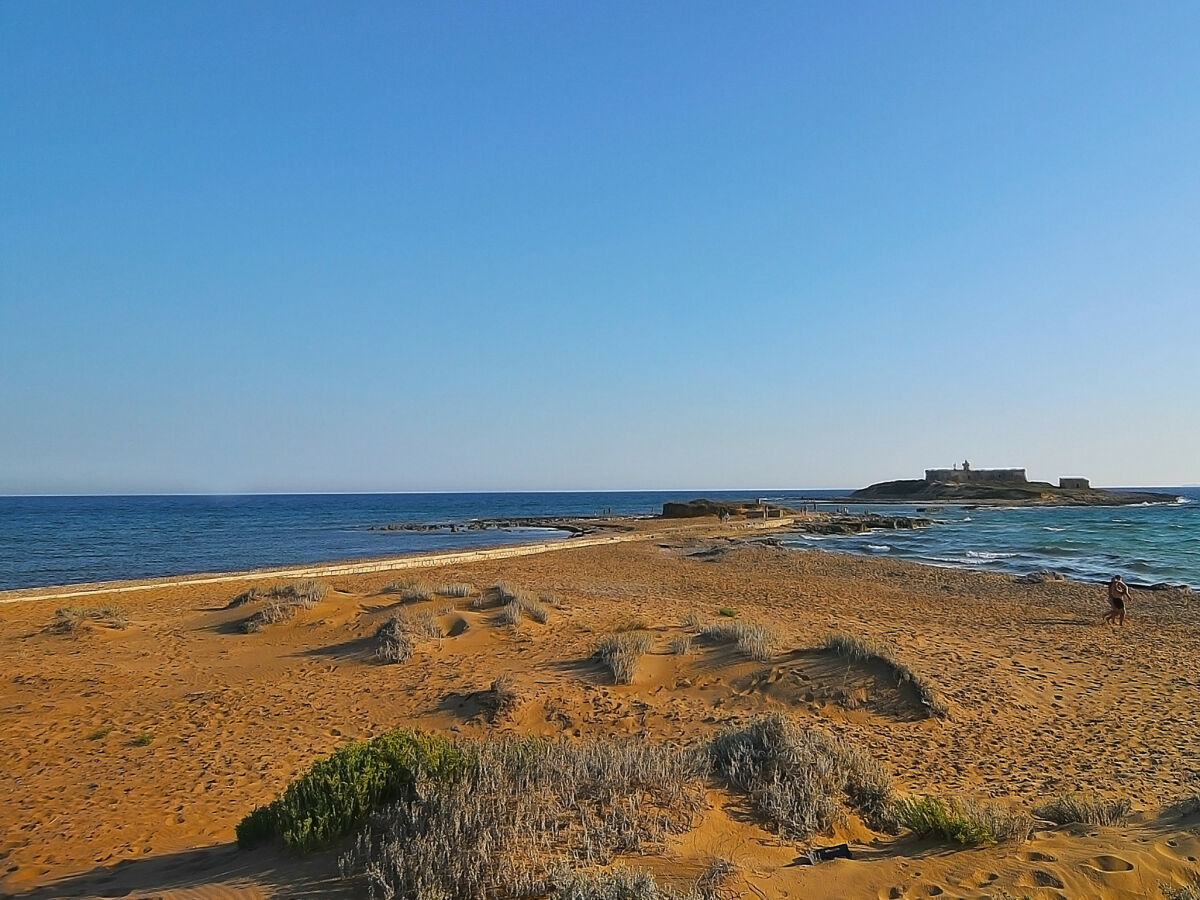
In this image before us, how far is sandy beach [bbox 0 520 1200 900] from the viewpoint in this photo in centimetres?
498

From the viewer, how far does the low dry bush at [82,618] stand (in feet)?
53.5

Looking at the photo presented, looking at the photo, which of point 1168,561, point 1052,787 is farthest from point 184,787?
point 1168,561

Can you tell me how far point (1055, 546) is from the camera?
40125mm

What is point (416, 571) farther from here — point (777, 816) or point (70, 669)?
point (777, 816)

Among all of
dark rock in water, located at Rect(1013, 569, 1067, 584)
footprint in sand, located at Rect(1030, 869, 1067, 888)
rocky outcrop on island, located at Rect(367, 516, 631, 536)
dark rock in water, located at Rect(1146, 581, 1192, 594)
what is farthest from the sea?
footprint in sand, located at Rect(1030, 869, 1067, 888)

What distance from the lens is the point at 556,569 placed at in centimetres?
3105

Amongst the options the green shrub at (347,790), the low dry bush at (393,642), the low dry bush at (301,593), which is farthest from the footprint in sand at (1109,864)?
the low dry bush at (301,593)

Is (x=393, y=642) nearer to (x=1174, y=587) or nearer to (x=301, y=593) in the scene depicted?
(x=301, y=593)

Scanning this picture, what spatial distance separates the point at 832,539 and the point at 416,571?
31.1m

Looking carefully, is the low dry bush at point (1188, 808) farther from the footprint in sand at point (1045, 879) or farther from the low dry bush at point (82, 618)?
the low dry bush at point (82, 618)

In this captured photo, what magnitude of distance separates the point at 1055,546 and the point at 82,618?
4313cm

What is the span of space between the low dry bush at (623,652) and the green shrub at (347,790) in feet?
18.7

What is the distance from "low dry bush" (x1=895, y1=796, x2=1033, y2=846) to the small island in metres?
106

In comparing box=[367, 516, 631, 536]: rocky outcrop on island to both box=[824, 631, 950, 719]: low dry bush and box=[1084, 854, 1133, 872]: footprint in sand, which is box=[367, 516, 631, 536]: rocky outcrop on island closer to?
box=[824, 631, 950, 719]: low dry bush
